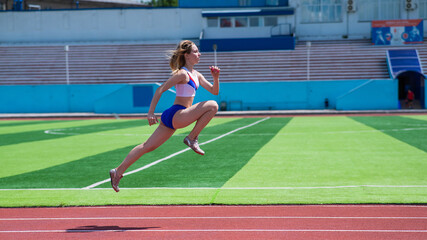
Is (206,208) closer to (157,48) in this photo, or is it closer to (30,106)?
(30,106)

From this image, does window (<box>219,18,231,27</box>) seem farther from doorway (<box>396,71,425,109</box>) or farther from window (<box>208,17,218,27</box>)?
doorway (<box>396,71,425,109</box>)

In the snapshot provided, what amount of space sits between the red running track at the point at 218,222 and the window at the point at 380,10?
2059 inches

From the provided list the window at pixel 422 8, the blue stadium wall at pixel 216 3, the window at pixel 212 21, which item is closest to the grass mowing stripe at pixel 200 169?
the window at pixel 212 21

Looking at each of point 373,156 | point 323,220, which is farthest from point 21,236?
point 373,156

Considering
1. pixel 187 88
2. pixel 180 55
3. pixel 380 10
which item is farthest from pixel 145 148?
pixel 380 10

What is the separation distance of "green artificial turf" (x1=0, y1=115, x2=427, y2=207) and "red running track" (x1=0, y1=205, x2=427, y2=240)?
1.68 feet

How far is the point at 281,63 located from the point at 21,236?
148 ft

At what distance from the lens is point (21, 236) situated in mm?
7199

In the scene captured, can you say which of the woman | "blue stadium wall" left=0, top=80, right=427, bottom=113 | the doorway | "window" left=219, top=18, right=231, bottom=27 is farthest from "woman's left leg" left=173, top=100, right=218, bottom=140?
"window" left=219, top=18, right=231, bottom=27

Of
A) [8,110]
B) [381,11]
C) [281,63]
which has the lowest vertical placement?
[8,110]

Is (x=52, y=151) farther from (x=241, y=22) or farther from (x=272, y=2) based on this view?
(x=272, y=2)

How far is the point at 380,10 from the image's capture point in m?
57.9

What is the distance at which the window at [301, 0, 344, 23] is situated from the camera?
58312mm

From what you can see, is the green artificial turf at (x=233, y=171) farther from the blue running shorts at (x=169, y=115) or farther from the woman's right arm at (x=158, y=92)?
the woman's right arm at (x=158, y=92)
